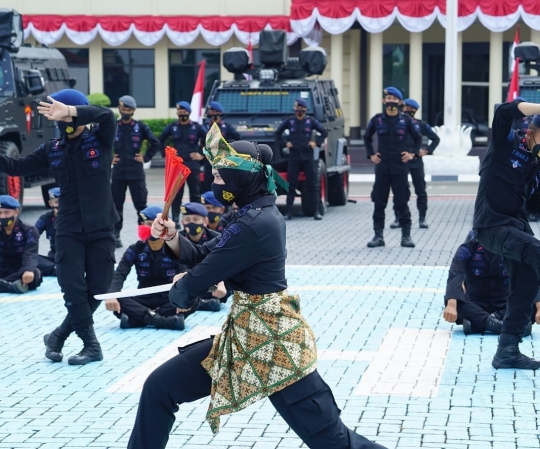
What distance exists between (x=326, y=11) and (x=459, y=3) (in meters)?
3.40

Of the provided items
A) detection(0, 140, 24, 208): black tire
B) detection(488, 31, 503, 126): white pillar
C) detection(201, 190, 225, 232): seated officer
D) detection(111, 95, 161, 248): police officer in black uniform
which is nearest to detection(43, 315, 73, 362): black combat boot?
detection(201, 190, 225, 232): seated officer

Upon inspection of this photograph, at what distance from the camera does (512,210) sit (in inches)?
326

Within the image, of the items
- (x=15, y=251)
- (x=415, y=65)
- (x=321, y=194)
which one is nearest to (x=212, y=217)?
(x=15, y=251)

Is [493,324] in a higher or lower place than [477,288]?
lower

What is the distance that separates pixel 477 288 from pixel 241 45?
81.0 feet

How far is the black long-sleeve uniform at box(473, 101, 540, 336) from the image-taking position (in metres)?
8.12

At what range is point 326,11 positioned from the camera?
31.5 m

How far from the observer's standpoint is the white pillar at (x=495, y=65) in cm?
3192

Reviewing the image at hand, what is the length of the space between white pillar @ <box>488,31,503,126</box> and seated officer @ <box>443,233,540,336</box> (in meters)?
22.6

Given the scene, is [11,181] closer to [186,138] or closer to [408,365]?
[186,138]

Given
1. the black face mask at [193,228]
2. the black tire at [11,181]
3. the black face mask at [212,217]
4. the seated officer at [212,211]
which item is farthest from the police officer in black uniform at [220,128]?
the black face mask at [193,228]

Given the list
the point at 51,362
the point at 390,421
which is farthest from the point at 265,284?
the point at 51,362

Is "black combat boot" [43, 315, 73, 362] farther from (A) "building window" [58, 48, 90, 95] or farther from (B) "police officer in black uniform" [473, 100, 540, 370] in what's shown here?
(A) "building window" [58, 48, 90, 95]

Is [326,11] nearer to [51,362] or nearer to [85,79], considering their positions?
[85,79]
